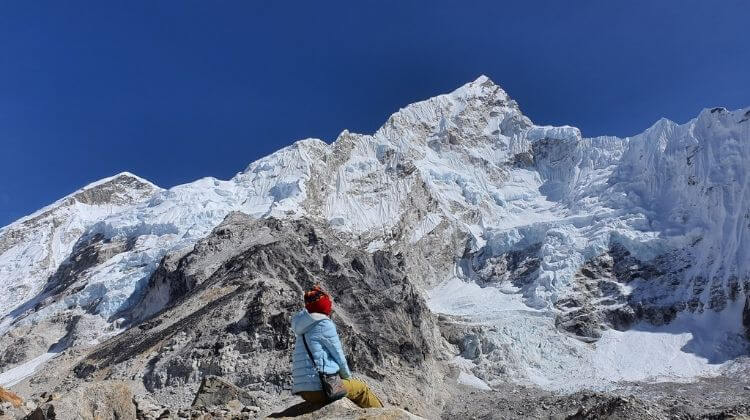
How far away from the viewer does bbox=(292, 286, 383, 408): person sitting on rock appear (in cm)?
1041

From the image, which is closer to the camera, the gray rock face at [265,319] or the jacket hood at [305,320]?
the jacket hood at [305,320]

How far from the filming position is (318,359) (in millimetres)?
10367

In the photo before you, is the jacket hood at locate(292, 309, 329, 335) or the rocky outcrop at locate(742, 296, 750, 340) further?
the rocky outcrop at locate(742, 296, 750, 340)

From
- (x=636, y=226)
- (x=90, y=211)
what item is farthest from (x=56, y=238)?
(x=636, y=226)

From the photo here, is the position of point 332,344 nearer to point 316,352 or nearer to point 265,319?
point 316,352

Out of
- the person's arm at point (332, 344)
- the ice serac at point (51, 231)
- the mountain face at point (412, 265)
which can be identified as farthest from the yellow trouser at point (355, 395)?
the ice serac at point (51, 231)

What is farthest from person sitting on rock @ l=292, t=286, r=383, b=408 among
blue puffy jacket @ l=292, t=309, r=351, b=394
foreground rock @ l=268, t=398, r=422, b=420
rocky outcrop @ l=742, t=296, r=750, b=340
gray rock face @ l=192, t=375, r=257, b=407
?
rocky outcrop @ l=742, t=296, r=750, b=340

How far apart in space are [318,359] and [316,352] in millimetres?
117

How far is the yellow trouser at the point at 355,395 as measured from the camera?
34.2ft

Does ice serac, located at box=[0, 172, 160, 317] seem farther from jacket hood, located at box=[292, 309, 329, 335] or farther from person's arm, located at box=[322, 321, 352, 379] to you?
person's arm, located at box=[322, 321, 352, 379]

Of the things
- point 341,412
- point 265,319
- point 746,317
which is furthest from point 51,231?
point 341,412

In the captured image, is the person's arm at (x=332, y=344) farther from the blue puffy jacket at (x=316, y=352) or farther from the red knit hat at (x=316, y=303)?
the red knit hat at (x=316, y=303)

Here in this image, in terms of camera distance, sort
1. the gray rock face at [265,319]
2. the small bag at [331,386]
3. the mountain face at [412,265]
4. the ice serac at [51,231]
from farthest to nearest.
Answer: the ice serac at [51,231]
the mountain face at [412,265]
the gray rock face at [265,319]
the small bag at [331,386]

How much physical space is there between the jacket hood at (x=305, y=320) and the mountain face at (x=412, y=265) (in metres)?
56.2
